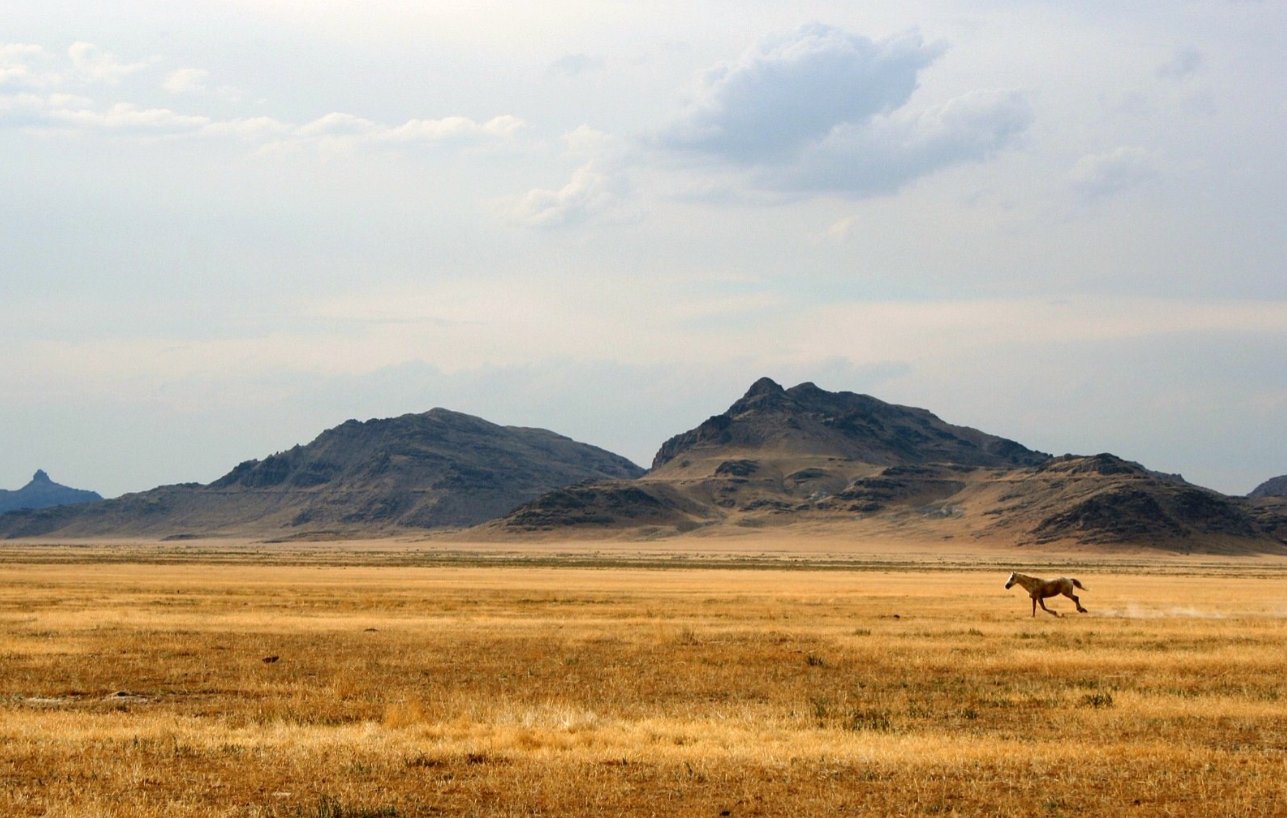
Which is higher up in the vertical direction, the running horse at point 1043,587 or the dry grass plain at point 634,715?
the running horse at point 1043,587

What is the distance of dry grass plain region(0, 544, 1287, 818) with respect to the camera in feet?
48.4

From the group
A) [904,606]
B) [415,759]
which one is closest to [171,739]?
[415,759]

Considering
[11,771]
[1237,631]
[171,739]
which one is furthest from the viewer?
[1237,631]

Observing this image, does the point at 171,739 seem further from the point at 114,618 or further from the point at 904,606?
the point at 904,606

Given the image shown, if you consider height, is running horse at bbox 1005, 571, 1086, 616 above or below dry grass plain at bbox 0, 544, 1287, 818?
above

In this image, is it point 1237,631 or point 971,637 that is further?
point 1237,631

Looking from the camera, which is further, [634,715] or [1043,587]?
[1043,587]

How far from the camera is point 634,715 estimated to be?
21.1 metres

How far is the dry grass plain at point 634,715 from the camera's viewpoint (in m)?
14.8

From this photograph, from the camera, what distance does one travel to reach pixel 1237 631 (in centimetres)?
3947

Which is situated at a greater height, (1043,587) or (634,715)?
(1043,587)

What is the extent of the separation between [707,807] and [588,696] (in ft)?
31.0

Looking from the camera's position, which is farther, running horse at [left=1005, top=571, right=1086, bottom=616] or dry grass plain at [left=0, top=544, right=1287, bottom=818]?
running horse at [left=1005, top=571, right=1086, bottom=616]

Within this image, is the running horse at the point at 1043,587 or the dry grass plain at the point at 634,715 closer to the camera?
the dry grass plain at the point at 634,715
